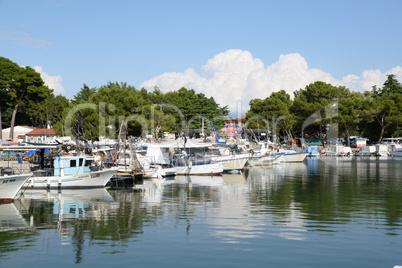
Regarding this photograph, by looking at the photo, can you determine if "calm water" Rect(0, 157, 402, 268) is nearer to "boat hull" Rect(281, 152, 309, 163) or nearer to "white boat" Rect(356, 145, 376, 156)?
"boat hull" Rect(281, 152, 309, 163)

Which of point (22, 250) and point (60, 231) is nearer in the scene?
point (22, 250)

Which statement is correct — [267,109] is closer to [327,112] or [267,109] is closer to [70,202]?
[327,112]

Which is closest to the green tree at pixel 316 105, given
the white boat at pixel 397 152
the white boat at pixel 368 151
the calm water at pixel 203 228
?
the white boat at pixel 368 151

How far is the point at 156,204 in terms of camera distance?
91.4ft

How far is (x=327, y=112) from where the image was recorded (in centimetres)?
10450

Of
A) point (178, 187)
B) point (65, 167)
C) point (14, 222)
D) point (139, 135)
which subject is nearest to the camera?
point (14, 222)

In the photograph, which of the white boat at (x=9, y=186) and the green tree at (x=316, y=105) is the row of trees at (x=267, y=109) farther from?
the white boat at (x=9, y=186)

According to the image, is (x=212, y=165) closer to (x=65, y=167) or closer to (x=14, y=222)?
(x=65, y=167)

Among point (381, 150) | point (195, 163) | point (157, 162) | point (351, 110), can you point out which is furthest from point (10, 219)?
point (381, 150)

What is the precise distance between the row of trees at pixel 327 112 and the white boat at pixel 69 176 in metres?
71.3

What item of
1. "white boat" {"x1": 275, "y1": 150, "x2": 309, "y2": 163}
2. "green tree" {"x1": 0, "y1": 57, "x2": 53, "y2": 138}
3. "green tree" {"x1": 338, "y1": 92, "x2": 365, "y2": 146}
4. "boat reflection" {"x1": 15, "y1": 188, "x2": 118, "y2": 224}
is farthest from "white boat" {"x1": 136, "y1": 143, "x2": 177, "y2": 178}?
"green tree" {"x1": 338, "y1": 92, "x2": 365, "y2": 146}

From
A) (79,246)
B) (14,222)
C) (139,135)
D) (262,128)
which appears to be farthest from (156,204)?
(262,128)

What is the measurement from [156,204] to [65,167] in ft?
33.6

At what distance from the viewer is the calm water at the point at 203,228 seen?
1566cm
